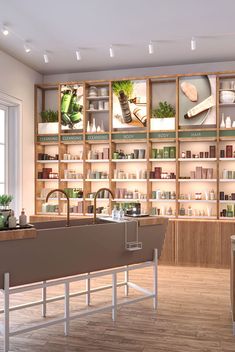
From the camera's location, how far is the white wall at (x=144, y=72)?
24.4 feet

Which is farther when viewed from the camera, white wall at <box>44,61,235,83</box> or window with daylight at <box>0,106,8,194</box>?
white wall at <box>44,61,235,83</box>

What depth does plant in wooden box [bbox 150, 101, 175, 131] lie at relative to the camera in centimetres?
741

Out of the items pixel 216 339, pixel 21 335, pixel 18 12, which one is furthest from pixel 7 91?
pixel 216 339

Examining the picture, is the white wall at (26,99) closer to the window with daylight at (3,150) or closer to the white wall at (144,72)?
the window with daylight at (3,150)

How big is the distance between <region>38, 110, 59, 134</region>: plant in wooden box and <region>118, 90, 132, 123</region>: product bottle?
1295 millimetres

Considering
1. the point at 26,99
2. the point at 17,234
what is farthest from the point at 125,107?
the point at 17,234

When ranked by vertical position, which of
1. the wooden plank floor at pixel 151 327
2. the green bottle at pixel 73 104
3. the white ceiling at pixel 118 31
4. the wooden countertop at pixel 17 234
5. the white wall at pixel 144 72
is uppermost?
the white ceiling at pixel 118 31

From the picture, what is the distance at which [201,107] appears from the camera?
7.29m

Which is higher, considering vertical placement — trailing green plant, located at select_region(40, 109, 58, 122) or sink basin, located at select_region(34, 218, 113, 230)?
trailing green plant, located at select_region(40, 109, 58, 122)

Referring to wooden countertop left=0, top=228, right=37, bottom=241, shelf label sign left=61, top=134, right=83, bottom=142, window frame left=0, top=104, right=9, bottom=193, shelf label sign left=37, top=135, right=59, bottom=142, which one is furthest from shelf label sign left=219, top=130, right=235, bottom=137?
wooden countertop left=0, top=228, right=37, bottom=241

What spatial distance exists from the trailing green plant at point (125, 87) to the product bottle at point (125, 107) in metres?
0.06

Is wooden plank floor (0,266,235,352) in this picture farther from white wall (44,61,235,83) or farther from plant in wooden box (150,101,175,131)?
white wall (44,61,235,83)

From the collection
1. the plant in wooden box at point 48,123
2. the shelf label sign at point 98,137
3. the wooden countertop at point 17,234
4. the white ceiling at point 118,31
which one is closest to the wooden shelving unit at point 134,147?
the shelf label sign at point 98,137

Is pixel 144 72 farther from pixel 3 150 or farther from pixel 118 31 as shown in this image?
pixel 3 150
